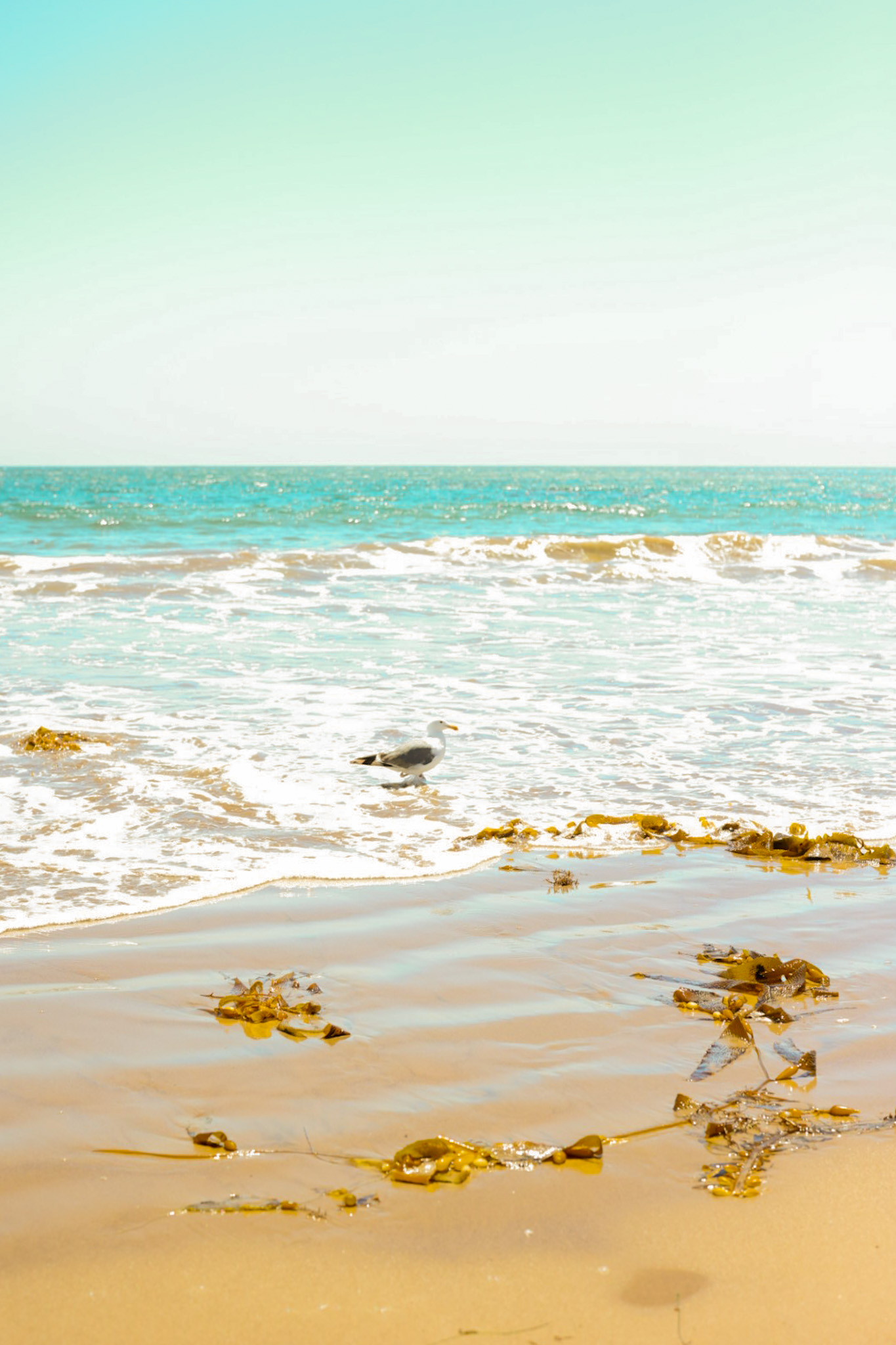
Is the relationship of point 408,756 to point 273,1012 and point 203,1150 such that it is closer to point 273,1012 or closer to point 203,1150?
point 273,1012

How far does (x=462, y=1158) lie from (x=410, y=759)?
361cm

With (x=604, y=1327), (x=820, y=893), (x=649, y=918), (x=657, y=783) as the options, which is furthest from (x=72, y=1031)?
(x=657, y=783)

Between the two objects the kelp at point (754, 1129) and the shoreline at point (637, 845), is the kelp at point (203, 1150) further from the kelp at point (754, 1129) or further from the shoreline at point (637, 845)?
the shoreline at point (637, 845)

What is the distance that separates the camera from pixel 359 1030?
3209 mm

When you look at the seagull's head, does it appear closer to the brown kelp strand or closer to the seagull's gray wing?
the seagull's gray wing

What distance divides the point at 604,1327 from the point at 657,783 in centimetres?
421

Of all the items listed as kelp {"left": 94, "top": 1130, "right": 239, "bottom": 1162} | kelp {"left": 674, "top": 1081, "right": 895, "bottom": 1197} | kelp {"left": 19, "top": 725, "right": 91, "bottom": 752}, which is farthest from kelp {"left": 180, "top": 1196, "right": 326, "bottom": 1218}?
kelp {"left": 19, "top": 725, "right": 91, "bottom": 752}

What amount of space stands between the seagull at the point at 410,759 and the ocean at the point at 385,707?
0.41 feet

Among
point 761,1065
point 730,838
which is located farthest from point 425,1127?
point 730,838

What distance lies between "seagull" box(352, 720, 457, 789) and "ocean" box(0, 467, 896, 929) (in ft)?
0.41

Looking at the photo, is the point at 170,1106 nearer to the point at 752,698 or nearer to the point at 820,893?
the point at 820,893

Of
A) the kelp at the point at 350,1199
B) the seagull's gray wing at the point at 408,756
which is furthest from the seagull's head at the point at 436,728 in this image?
the kelp at the point at 350,1199

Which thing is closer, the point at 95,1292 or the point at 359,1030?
the point at 95,1292

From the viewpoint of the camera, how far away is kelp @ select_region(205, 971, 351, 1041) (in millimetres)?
3170
